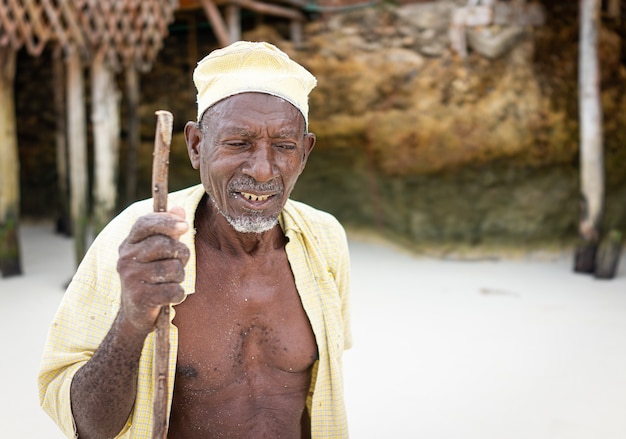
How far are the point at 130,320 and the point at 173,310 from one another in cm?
25

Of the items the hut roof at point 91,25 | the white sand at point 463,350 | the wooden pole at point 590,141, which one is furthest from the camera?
the wooden pole at point 590,141

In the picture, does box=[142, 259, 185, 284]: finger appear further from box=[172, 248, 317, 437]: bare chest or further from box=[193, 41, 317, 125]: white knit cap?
box=[193, 41, 317, 125]: white knit cap

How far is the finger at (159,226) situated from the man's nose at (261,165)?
0.44 m

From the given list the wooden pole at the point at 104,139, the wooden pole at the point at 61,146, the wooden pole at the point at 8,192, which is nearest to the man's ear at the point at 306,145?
the wooden pole at the point at 104,139

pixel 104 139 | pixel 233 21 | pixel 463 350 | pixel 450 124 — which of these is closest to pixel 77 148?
pixel 104 139

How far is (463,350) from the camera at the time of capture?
166 inches

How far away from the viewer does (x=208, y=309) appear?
76.7 inches

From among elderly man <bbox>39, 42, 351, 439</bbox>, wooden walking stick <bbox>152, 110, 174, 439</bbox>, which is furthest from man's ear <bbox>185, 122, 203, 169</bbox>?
wooden walking stick <bbox>152, 110, 174, 439</bbox>

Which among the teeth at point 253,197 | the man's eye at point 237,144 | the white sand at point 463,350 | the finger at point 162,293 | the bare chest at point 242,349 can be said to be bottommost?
the white sand at point 463,350

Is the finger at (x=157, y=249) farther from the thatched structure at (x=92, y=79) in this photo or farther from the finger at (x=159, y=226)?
the thatched structure at (x=92, y=79)

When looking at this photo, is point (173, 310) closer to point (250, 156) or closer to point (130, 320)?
point (130, 320)

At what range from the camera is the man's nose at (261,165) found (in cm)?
181

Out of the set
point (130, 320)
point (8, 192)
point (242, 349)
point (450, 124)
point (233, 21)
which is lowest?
point (8, 192)

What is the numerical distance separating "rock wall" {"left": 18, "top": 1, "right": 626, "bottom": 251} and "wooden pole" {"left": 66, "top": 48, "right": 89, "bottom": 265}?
1.85 metres
